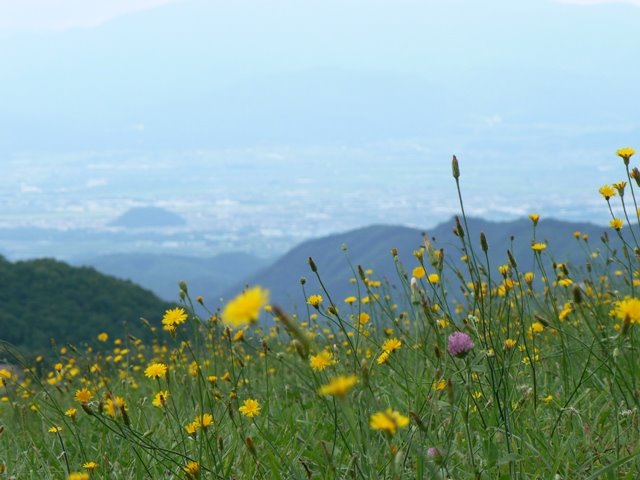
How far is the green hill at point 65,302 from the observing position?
23.1 m

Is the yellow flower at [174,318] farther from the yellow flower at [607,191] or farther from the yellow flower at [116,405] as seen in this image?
the yellow flower at [607,191]

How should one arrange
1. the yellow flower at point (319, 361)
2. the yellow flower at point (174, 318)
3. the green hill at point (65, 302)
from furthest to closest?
the green hill at point (65, 302) < the yellow flower at point (174, 318) < the yellow flower at point (319, 361)

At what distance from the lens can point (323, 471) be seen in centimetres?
245

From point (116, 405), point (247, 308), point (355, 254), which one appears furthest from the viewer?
point (355, 254)

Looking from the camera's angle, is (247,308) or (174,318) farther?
(174,318)

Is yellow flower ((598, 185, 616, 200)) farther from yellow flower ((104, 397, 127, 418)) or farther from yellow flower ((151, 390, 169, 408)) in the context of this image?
yellow flower ((104, 397, 127, 418))

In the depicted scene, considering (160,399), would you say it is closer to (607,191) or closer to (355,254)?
(607,191)

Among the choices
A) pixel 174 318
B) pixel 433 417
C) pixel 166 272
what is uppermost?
pixel 174 318

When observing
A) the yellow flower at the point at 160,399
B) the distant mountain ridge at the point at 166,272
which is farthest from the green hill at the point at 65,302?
the distant mountain ridge at the point at 166,272

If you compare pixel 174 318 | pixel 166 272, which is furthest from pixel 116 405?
pixel 166 272

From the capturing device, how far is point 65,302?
24844 millimetres

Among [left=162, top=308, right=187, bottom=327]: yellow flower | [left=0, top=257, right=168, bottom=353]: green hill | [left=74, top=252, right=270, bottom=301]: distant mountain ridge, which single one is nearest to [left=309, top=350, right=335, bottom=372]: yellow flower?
[left=162, top=308, right=187, bottom=327]: yellow flower

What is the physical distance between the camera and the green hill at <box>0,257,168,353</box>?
2306cm

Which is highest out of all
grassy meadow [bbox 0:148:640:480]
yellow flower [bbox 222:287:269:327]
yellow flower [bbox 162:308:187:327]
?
yellow flower [bbox 222:287:269:327]
